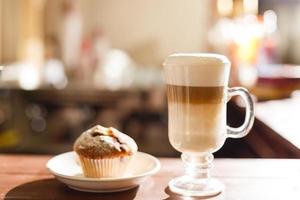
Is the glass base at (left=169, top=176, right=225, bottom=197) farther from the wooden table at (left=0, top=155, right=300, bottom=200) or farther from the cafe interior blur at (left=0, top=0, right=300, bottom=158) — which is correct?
the cafe interior blur at (left=0, top=0, right=300, bottom=158)

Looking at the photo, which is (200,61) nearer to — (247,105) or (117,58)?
(247,105)

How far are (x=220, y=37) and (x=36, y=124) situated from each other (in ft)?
5.53

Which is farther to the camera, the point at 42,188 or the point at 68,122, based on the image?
the point at 68,122

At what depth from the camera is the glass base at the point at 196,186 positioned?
89 centimetres

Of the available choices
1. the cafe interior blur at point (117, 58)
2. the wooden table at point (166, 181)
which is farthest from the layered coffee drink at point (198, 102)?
the cafe interior blur at point (117, 58)

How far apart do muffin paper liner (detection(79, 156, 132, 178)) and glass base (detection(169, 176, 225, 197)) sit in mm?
107

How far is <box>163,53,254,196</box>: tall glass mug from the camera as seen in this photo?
0.89m

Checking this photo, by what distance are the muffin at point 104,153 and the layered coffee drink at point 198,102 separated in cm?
10

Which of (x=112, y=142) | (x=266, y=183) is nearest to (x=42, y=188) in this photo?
(x=112, y=142)

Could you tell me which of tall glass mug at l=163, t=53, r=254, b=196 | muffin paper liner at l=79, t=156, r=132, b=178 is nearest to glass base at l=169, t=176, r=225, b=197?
tall glass mug at l=163, t=53, r=254, b=196

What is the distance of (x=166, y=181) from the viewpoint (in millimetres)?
973

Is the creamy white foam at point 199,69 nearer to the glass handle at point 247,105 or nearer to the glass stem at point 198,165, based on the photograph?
the glass handle at point 247,105

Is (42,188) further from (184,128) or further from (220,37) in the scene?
(220,37)

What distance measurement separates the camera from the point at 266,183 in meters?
0.97
